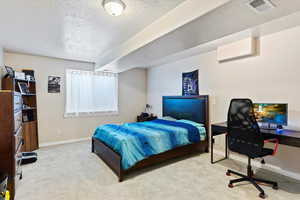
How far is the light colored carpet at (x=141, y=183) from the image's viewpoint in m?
2.10

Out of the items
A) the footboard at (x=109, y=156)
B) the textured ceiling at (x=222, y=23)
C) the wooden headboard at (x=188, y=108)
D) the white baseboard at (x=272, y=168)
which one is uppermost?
the textured ceiling at (x=222, y=23)

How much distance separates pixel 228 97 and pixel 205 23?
208 cm

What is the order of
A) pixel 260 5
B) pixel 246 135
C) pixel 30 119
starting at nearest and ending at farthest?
pixel 260 5 → pixel 246 135 → pixel 30 119

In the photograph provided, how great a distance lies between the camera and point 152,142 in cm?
284

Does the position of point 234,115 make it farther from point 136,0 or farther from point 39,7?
point 39,7

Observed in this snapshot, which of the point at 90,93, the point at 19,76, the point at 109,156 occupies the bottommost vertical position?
the point at 109,156

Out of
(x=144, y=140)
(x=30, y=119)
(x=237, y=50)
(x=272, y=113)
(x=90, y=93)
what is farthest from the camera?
(x=90, y=93)

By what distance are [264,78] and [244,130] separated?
4.17 feet

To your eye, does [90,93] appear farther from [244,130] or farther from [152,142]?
[244,130]

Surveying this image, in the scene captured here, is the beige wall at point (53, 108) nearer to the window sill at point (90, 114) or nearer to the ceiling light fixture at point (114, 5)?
the window sill at point (90, 114)

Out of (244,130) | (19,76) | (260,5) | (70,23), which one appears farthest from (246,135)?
(19,76)

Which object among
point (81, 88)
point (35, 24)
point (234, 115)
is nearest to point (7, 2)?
point (35, 24)

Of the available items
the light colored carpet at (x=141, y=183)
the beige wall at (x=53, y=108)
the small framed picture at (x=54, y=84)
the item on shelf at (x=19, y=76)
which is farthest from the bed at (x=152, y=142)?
the item on shelf at (x=19, y=76)

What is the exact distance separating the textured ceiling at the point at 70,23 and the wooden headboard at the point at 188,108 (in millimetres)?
2231
